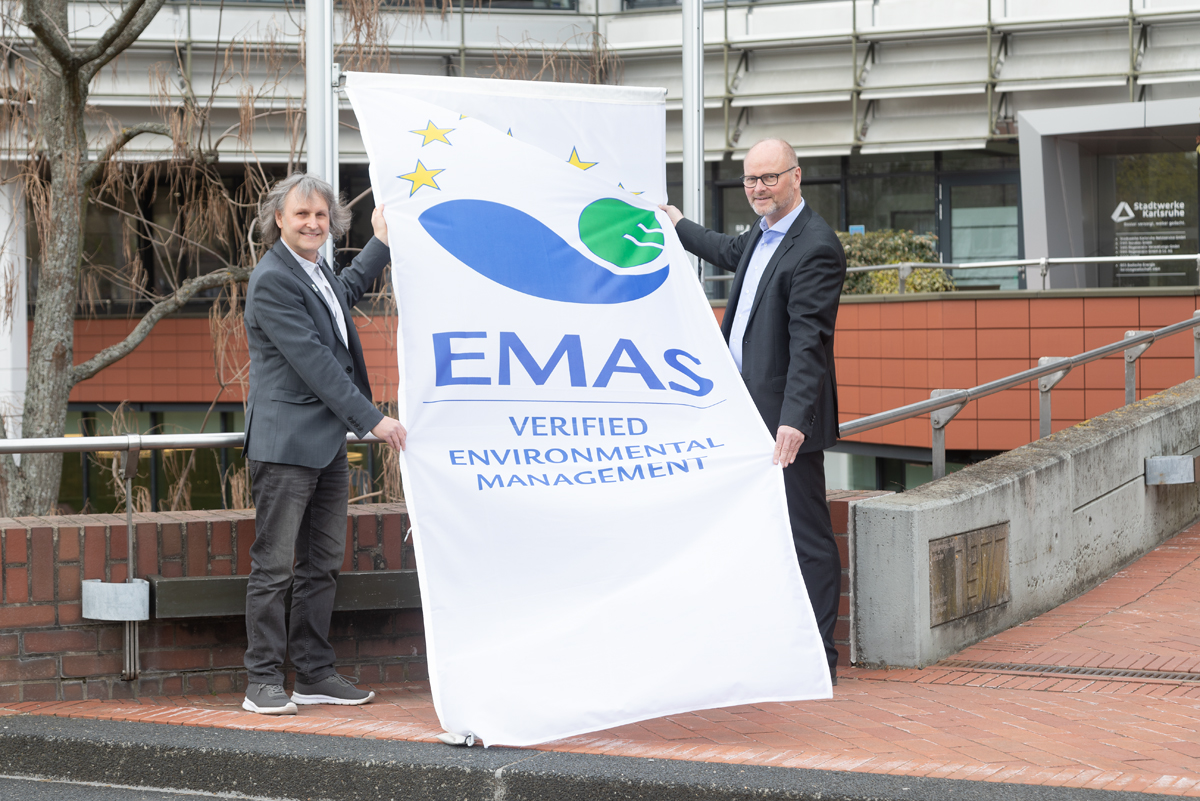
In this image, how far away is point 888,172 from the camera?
20594mm

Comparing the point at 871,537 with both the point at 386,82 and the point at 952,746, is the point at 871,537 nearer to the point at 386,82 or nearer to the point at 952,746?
the point at 952,746

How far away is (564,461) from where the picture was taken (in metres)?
3.99

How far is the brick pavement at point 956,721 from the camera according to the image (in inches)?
141

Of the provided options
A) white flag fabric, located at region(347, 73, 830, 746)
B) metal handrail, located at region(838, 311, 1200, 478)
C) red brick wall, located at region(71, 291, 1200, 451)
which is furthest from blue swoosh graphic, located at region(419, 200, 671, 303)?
red brick wall, located at region(71, 291, 1200, 451)

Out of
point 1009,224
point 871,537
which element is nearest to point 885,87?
point 1009,224

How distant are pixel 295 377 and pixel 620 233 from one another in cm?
127

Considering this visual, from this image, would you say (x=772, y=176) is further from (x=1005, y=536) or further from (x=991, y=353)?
(x=991, y=353)

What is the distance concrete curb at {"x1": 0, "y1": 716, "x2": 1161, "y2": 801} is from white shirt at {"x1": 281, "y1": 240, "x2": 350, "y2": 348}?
4.42 feet

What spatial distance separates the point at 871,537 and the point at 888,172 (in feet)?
54.2

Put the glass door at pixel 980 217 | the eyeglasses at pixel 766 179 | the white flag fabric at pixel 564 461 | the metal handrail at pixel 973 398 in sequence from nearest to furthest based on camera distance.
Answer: the white flag fabric at pixel 564 461 < the eyeglasses at pixel 766 179 < the metal handrail at pixel 973 398 < the glass door at pixel 980 217

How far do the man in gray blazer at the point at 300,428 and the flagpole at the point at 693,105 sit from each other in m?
1.87

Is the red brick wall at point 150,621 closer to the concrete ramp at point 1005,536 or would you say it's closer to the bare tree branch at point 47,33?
the concrete ramp at point 1005,536

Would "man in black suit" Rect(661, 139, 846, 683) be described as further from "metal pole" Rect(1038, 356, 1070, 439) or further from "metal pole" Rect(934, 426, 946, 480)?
"metal pole" Rect(1038, 356, 1070, 439)

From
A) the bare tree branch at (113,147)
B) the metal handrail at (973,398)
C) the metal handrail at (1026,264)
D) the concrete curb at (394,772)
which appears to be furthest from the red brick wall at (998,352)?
the concrete curb at (394,772)
